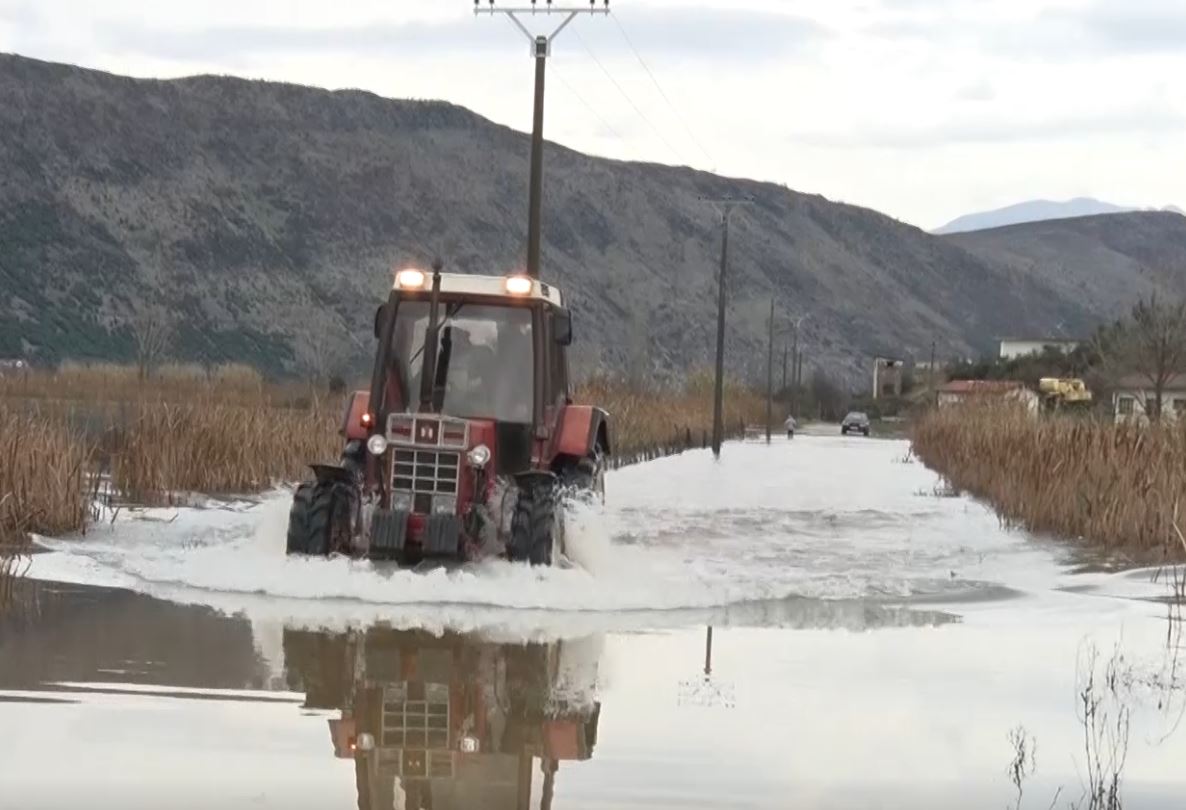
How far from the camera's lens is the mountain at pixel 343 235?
10400 cm

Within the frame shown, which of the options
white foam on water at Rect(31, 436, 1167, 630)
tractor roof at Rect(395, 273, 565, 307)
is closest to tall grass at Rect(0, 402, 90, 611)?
white foam on water at Rect(31, 436, 1167, 630)

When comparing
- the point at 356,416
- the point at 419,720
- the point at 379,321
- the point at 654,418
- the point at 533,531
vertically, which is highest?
the point at 379,321

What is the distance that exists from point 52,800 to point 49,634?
4270mm

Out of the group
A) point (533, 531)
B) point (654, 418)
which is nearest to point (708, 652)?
point (533, 531)

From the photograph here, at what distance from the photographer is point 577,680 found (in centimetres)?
990

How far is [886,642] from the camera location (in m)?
11.9

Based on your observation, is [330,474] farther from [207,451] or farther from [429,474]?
[207,451]

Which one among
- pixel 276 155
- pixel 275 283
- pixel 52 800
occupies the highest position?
pixel 276 155

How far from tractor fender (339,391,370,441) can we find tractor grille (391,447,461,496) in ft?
5.28

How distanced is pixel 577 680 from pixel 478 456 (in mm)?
4254

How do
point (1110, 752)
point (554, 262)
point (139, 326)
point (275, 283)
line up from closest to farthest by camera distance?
point (1110, 752)
point (139, 326)
point (275, 283)
point (554, 262)

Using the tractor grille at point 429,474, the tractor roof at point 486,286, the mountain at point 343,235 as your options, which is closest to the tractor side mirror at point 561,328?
the tractor roof at point 486,286

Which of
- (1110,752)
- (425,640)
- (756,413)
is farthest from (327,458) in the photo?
(756,413)

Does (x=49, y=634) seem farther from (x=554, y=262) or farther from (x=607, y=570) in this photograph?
(x=554, y=262)
